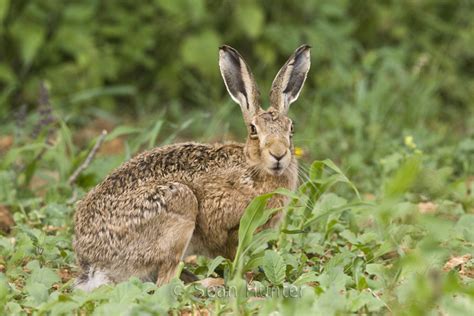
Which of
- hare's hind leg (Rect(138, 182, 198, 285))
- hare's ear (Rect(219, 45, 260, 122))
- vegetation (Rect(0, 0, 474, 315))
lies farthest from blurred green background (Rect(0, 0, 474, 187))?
hare's hind leg (Rect(138, 182, 198, 285))

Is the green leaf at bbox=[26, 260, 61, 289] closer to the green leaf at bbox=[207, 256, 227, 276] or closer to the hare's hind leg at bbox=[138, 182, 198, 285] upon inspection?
the hare's hind leg at bbox=[138, 182, 198, 285]

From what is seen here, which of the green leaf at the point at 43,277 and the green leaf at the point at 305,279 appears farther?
the green leaf at the point at 43,277

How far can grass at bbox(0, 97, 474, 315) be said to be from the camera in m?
4.73

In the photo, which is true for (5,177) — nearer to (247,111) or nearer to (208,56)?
(247,111)

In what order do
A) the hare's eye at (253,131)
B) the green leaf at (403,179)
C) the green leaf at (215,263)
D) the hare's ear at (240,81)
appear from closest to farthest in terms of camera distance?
the green leaf at (403,179)
the green leaf at (215,263)
the hare's eye at (253,131)
the hare's ear at (240,81)

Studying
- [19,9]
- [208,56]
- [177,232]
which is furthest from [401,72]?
[177,232]

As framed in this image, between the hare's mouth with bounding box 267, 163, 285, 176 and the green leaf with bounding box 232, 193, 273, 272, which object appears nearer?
the green leaf with bounding box 232, 193, 273, 272

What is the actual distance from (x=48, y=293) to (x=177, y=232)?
0.77 meters

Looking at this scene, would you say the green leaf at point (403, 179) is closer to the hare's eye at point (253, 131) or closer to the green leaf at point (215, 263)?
the green leaf at point (215, 263)

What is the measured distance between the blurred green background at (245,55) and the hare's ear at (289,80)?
9.03 feet

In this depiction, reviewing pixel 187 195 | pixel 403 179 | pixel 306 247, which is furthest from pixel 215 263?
pixel 403 179

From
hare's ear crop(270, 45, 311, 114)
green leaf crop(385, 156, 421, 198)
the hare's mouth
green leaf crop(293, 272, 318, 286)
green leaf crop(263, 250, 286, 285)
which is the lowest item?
green leaf crop(293, 272, 318, 286)

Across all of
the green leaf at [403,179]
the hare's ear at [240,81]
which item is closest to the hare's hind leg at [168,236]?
the hare's ear at [240,81]

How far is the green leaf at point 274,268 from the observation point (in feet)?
18.0
